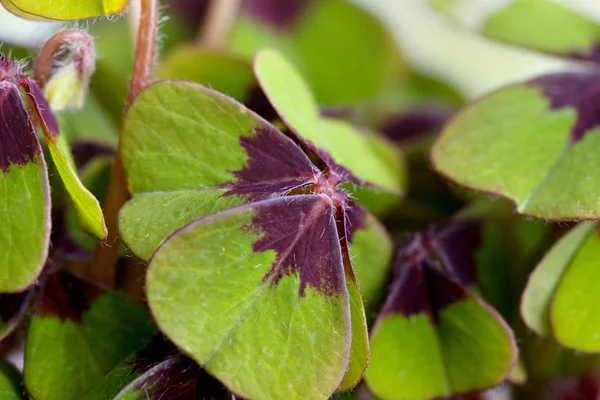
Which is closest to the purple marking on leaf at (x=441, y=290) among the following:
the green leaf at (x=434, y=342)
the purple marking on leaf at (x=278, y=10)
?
the green leaf at (x=434, y=342)

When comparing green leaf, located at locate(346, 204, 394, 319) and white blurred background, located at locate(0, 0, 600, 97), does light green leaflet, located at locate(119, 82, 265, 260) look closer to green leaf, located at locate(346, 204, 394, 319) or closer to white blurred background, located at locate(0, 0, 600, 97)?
green leaf, located at locate(346, 204, 394, 319)

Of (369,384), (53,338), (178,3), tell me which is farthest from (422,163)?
(178,3)

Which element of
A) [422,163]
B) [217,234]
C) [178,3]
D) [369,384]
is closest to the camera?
[217,234]

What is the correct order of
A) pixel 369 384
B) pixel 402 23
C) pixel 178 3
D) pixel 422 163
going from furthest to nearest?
pixel 402 23
pixel 178 3
pixel 422 163
pixel 369 384

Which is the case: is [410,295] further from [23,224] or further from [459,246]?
[23,224]

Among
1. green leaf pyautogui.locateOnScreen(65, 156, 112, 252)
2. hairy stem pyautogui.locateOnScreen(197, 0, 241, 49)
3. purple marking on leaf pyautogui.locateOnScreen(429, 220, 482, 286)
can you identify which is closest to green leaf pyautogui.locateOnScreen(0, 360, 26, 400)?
green leaf pyautogui.locateOnScreen(65, 156, 112, 252)

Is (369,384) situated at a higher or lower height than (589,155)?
lower

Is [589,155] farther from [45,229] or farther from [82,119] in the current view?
[82,119]
